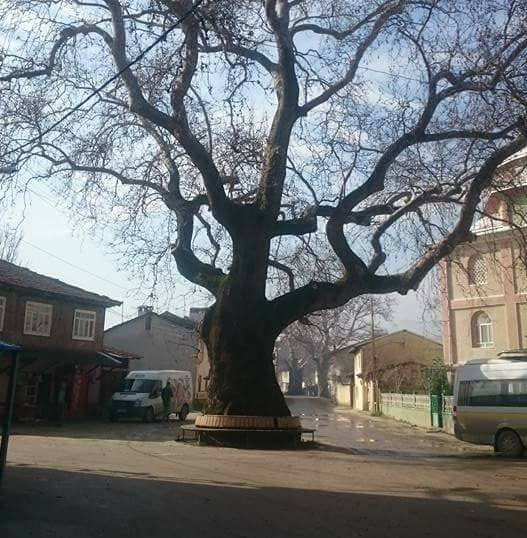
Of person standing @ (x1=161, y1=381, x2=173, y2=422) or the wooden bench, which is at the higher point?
person standing @ (x1=161, y1=381, x2=173, y2=422)

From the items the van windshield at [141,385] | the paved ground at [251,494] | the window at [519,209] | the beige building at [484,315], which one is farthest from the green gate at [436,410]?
the paved ground at [251,494]

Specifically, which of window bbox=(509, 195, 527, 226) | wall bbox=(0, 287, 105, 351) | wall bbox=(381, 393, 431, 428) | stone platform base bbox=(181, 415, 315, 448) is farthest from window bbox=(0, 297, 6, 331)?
window bbox=(509, 195, 527, 226)

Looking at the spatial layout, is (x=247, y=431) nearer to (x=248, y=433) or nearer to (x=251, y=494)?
(x=248, y=433)

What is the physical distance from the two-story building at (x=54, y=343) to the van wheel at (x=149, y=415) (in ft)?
9.36

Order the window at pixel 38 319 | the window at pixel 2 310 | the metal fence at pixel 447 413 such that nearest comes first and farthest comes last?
the window at pixel 2 310
the metal fence at pixel 447 413
the window at pixel 38 319

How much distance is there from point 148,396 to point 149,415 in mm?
892

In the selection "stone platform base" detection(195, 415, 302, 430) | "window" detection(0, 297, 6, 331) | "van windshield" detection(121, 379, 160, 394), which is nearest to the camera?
"stone platform base" detection(195, 415, 302, 430)

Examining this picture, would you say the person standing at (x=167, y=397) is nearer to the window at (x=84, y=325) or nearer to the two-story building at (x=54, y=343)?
the two-story building at (x=54, y=343)

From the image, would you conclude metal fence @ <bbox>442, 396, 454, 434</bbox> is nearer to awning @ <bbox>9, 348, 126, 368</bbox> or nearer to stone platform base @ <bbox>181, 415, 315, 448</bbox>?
A: stone platform base @ <bbox>181, 415, 315, 448</bbox>

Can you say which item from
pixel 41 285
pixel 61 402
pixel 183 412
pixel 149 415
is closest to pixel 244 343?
pixel 61 402

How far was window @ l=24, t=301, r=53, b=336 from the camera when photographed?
2917cm

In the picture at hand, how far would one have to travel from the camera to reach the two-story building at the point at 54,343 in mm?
28125

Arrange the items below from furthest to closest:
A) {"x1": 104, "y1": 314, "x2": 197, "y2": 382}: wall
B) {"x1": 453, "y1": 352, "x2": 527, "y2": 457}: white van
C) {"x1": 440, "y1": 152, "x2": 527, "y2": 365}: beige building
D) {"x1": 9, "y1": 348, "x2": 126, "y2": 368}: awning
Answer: {"x1": 104, "y1": 314, "x2": 197, "y2": 382}: wall
{"x1": 440, "y1": 152, "x2": 527, "y2": 365}: beige building
{"x1": 9, "y1": 348, "x2": 126, "y2": 368}: awning
{"x1": 453, "y1": 352, "x2": 527, "y2": 457}: white van

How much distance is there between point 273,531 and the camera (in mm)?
6965
